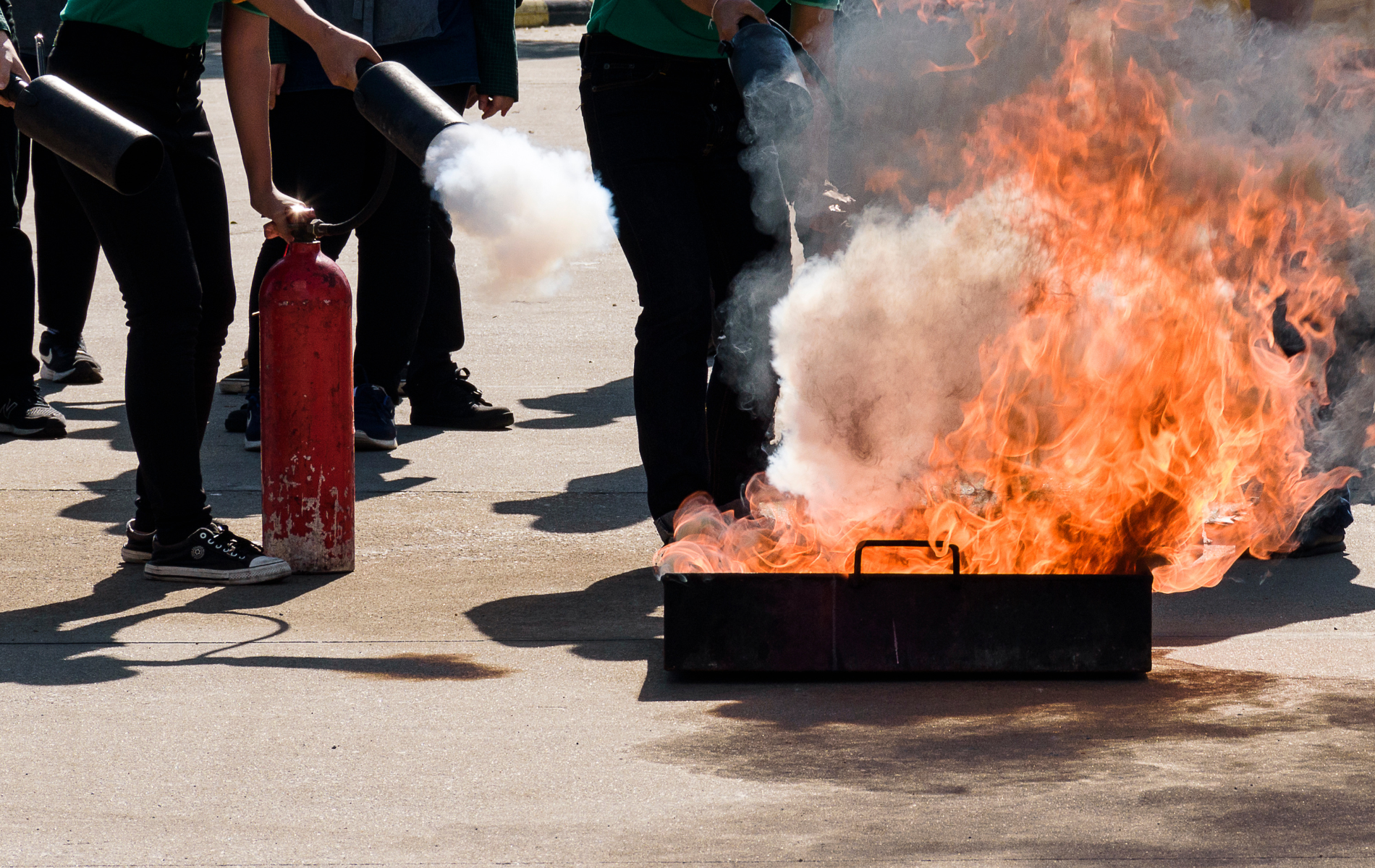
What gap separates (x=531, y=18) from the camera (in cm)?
2398

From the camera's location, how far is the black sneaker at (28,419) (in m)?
6.70

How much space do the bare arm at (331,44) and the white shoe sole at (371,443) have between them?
6.31ft

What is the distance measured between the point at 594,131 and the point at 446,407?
93.5 inches

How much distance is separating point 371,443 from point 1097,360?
10.2 ft

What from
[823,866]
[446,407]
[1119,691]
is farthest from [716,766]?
[446,407]

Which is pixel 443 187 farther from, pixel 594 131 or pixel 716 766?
pixel 716 766

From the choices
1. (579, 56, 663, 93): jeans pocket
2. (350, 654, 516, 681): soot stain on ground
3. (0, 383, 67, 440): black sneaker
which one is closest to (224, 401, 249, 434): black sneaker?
(0, 383, 67, 440): black sneaker

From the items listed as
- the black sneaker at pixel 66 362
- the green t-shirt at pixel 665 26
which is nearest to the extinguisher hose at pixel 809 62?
the green t-shirt at pixel 665 26

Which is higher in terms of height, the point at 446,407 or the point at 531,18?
the point at 531,18

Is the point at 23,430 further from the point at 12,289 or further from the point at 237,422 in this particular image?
the point at 237,422

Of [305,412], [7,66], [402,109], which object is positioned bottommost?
[305,412]

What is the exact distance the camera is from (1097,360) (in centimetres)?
427

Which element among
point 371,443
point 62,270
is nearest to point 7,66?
point 371,443

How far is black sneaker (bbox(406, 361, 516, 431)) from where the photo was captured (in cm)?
695
